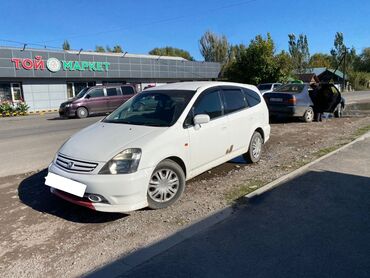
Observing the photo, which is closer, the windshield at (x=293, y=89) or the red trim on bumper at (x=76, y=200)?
the red trim on bumper at (x=76, y=200)

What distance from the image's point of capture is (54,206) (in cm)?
489

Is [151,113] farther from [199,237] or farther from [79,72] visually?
[79,72]

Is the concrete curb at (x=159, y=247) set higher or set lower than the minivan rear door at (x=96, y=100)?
lower

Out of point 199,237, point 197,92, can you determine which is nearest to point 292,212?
point 199,237

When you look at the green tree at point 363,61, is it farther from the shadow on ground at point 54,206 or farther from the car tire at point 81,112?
the shadow on ground at point 54,206

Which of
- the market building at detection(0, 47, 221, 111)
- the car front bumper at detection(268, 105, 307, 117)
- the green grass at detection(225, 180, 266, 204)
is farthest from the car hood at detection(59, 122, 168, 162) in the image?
the market building at detection(0, 47, 221, 111)

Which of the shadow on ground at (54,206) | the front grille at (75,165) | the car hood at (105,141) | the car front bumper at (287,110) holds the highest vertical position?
the car hood at (105,141)

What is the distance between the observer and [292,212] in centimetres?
450

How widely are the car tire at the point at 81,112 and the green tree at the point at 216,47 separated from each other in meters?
47.3

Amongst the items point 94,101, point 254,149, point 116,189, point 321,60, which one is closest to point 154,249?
point 116,189

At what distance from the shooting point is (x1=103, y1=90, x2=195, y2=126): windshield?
16.7ft

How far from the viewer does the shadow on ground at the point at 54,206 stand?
4469mm

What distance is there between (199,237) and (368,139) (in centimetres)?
722

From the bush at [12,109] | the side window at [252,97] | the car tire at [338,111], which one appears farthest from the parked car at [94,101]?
the side window at [252,97]
